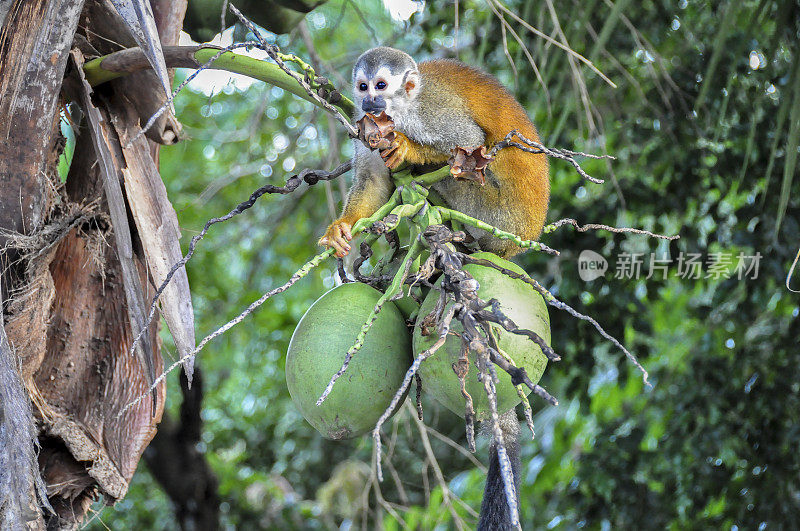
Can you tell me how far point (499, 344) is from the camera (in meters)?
0.82

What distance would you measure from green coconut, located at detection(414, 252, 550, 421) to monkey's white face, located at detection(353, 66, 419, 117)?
2.49ft

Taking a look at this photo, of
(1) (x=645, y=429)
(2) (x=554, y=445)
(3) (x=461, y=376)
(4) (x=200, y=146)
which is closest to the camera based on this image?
(3) (x=461, y=376)

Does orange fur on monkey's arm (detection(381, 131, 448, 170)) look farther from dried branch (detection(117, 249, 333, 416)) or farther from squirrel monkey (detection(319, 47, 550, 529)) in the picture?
dried branch (detection(117, 249, 333, 416))

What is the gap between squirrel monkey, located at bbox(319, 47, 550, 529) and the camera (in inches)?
60.1

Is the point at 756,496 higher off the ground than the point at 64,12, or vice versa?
the point at 64,12

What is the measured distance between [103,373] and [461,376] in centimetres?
74

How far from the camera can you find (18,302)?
3.59 feet

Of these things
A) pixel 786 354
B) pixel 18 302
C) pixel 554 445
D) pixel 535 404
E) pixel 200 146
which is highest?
pixel 18 302

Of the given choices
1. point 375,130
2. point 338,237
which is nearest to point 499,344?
point 375,130

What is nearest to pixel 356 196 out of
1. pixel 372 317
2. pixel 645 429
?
pixel 372 317

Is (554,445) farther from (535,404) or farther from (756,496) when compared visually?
(756,496)

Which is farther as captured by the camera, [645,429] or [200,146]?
[200,146]

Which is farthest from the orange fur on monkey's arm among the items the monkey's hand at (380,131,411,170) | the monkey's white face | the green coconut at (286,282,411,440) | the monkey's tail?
the monkey's tail

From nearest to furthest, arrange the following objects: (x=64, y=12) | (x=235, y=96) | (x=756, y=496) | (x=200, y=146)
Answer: (x=64, y=12), (x=756, y=496), (x=235, y=96), (x=200, y=146)
